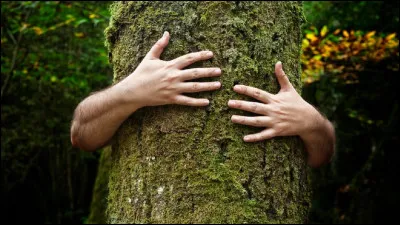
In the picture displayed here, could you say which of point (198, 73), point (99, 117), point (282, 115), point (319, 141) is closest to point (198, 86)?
point (198, 73)

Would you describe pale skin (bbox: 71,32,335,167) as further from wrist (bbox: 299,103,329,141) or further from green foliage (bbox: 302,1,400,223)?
green foliage (bbox: 302,1,400,223)

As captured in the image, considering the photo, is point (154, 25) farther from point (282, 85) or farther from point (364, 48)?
point (364, 48)

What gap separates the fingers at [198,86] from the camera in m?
1.57

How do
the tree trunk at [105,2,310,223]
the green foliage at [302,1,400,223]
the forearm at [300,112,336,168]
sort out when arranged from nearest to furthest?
the tree trunk at [105,2,310,223] < the forearm at [300,112,336,168] < the green foliage at [302,1,400,223]

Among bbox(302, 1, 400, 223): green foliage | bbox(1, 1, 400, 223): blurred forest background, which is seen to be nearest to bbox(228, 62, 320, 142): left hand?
bbox(1, 1, 400, 223): blurred forest background

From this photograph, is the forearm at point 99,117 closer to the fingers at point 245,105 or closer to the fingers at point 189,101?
the fingers at point 189,101

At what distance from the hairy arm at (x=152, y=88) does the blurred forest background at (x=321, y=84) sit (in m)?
2.94

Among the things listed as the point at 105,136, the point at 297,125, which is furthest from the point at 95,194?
the point at 297,125

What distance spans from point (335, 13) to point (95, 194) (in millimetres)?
4963

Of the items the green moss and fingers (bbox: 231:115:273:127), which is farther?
the green moss

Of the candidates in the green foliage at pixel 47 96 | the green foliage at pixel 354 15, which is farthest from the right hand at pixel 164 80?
the green foliage at pixel 354 15

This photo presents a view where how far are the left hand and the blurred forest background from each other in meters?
3.02

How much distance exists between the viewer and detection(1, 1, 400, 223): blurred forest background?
5.20 m

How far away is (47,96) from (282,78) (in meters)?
8.34
